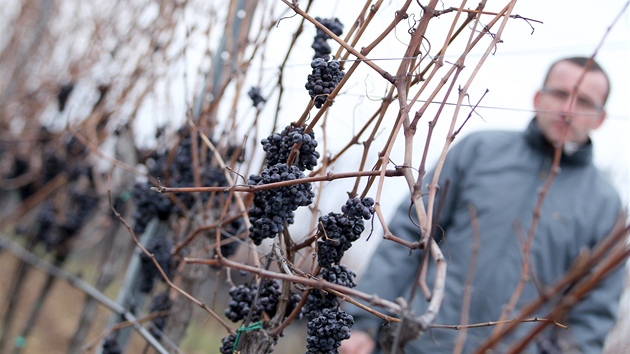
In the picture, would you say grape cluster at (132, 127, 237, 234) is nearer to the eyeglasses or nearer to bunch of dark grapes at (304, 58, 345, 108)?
bunch of dark grapes at (304, 58, 345, 108)

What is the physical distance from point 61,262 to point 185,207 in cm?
280

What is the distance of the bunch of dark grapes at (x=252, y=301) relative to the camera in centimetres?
133

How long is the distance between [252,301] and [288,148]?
0.32 meters

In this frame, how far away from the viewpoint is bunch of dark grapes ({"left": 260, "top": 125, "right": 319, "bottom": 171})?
126 centimetres

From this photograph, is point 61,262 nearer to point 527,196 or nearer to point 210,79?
point 210,79

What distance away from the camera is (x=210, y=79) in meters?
2.56

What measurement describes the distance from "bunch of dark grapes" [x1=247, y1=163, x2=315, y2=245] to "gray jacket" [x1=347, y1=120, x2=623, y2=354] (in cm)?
159

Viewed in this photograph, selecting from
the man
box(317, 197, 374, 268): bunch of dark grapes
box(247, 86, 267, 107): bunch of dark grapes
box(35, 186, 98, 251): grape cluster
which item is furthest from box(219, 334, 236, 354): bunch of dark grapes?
box(35, 186, 98, 251): grape cluster

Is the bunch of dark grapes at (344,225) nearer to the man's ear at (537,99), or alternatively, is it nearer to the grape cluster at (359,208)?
the grape cluster at (359,208)

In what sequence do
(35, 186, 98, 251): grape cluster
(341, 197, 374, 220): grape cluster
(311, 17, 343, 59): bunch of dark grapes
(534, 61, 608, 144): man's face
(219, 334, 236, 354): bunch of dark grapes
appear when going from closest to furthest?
(341, 197, 374, 220): grape cluster
(219, 334, 236, 354): bunch of dark grapes
(311, 17, 343, 59): bunch of dark grapes
(534, 61, 608, 144): man's face
(35, 186, 98, 251): grape cluster

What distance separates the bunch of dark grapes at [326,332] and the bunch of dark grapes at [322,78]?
394 mm

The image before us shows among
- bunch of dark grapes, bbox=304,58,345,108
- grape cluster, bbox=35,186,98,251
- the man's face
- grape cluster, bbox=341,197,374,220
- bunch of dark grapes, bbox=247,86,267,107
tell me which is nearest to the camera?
grape cluster, bbox=341,197,374,220

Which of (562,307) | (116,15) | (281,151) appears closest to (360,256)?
(116,15)

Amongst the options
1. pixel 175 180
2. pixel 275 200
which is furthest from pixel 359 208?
pixel 175 180
